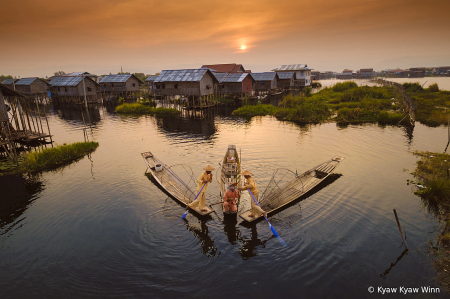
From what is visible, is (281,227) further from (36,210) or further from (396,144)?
(396,144)

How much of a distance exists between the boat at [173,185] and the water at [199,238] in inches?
15.1

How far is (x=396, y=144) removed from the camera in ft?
50.5

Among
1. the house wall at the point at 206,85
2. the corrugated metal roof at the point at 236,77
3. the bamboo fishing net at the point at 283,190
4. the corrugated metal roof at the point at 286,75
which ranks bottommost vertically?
the bamboo fishing net at the point at 283,190

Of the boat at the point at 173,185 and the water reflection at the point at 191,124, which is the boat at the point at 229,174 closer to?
the boat at the point at 173,185

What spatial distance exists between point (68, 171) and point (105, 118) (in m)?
17.7

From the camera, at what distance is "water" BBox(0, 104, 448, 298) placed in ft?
18.9

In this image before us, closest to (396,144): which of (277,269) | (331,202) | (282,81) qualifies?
(331,202)

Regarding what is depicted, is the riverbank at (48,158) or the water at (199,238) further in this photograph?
the riverbank at (48,158)

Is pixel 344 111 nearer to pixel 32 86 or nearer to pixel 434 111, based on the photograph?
pixel 434 111

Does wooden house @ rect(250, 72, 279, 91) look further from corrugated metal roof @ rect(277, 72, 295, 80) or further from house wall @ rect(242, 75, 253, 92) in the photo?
corrugated metal roof @ rect(277, 72, 295, 80)

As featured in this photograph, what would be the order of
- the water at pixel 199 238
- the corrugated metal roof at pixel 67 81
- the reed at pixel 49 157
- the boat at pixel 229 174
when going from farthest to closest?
the corrugated metal roof at pixel 67 81
the reed at pixel 49 157
the boat at pixel 229 174
the water at pixel 199 238

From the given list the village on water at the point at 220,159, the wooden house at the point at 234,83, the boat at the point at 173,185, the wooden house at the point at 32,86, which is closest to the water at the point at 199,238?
the village on water at the point at 220,159

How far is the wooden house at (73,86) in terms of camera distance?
131ft

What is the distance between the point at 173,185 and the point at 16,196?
6.83 m
